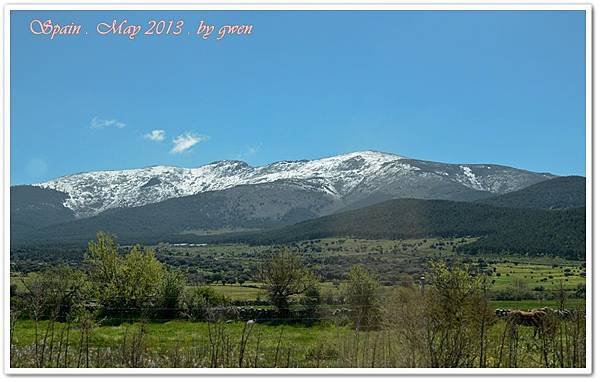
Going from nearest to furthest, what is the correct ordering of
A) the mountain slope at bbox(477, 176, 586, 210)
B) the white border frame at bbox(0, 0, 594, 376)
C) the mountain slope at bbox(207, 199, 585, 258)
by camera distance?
the white border frame at bbox(0, 0, 594, 376) < the mountain slope at bbox(207, 199, 585, 258) < the mountain slope at bbox(477, 176, 586, 210)

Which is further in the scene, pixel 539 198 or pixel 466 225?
pixel 539 198

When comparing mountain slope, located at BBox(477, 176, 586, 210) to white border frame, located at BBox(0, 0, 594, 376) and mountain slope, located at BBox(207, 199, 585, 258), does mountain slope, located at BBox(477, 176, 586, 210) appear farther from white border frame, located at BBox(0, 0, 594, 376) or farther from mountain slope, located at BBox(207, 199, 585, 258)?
white border frame, located at BBox(0, 0, 594, 376)

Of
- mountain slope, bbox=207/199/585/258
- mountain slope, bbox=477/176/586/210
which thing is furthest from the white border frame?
mountain slope, bbox=477/176/586/210

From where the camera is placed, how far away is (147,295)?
24.5 meters

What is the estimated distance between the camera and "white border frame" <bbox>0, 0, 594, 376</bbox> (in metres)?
6.55
